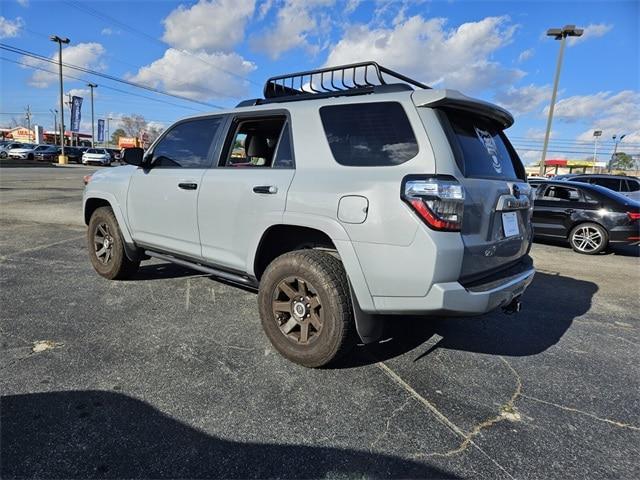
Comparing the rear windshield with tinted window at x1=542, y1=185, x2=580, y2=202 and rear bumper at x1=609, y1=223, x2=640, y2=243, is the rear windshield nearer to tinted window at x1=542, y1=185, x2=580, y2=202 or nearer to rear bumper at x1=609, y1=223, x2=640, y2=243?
rear bumper at x1=609, y1=223, x2=640, y2=243

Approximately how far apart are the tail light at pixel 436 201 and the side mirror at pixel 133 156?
9.86 feet

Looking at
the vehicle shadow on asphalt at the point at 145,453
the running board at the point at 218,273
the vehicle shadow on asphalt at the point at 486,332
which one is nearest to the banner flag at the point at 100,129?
the running board at the point at 218,273

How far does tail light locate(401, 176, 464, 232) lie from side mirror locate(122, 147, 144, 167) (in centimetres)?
300

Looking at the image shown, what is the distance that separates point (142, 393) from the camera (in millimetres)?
2658

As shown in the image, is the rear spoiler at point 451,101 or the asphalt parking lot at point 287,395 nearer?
the asphalt parking lot at point 287,395

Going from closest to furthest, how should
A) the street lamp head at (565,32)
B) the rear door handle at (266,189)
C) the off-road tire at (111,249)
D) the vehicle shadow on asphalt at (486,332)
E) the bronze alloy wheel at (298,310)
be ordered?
the bronze alloy wheel at (298,310) < the rear door handle at (266,189) < the vehicle shadow on asphalt at (486,332) < the off-road tire at (111,249) < the street lamp head at (565,32)

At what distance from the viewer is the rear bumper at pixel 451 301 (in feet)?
8.16

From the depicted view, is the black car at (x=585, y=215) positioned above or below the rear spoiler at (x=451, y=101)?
below

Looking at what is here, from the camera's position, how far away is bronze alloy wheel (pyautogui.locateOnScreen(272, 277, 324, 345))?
9.80 feet

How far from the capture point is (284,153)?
3.29 metres

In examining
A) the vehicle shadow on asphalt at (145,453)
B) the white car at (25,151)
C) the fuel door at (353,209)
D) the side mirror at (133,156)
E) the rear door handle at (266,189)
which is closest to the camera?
the vehicle shadow on asphalt at (145,453)

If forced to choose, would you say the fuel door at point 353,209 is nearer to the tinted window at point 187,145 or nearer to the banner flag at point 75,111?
the tinted window at point 187,145

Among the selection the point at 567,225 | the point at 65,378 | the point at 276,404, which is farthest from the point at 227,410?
the point at 567,225

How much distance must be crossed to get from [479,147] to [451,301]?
3.97ft
